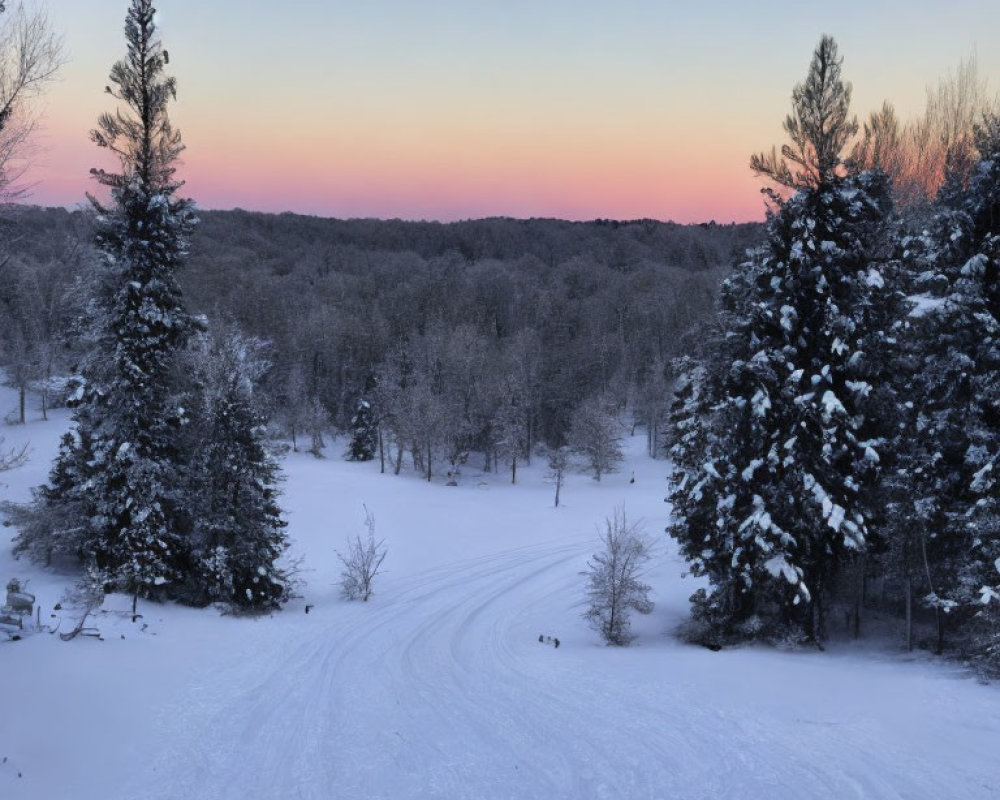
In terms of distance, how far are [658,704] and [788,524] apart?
7.09 m

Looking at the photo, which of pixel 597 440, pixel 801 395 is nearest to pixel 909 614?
pixel 801 395

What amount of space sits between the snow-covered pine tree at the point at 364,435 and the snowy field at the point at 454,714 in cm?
4107

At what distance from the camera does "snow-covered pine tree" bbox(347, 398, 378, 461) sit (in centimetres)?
6638

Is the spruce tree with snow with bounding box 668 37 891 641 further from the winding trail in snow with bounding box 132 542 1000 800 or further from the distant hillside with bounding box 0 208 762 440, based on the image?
the distant hillside with bounding box 0 208 762 440

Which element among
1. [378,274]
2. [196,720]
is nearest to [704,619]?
[196,720]

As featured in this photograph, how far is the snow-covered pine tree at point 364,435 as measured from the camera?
6638 cm

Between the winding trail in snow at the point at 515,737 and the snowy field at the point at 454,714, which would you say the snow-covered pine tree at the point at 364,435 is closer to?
the snowy field at the point at 454,714

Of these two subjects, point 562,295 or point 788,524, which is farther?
point 562,295

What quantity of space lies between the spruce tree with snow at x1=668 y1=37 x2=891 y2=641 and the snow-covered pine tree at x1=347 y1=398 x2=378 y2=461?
48323mm

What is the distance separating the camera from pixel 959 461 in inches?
719

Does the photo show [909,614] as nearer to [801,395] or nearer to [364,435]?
[801,395]

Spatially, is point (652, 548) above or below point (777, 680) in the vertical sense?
below

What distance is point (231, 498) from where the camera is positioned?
2388cm

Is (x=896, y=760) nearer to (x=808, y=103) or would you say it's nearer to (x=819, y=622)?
(x=819, y=622)
